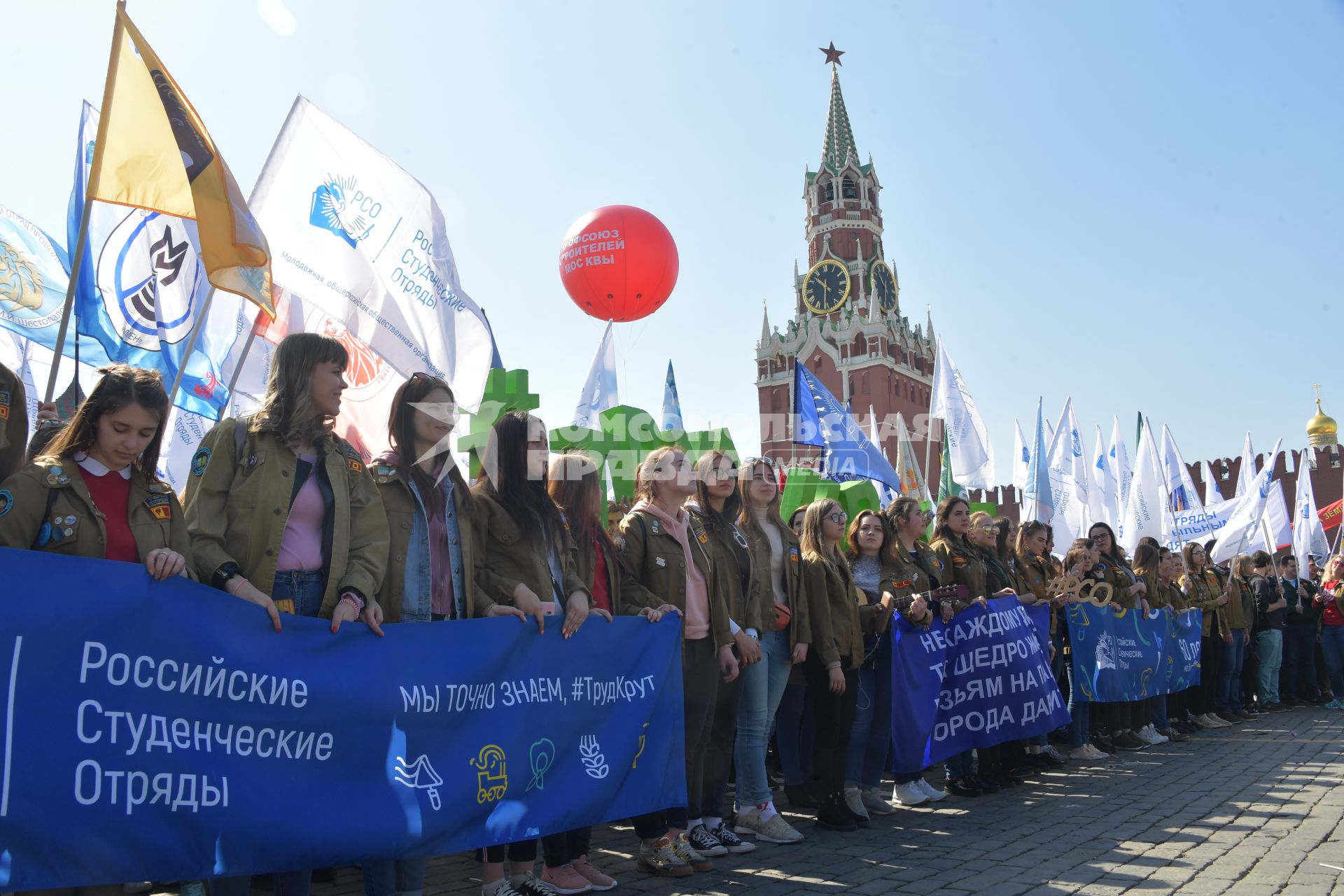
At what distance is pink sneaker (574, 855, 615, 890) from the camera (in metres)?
4.66

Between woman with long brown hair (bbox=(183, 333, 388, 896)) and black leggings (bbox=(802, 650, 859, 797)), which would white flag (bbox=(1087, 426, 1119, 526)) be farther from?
woman with long brown hair (bbox=(183, 333, 388, 896))

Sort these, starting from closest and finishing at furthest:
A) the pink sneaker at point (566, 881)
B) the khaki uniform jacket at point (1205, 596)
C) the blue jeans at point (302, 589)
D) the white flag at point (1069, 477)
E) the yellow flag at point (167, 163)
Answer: the blue jeans at point (302, 589) < the pink sneaker at point (566, 881) < the yellow flag at point (167, 163) < the khaki uniform jacket at point (1205, 596) < the white flag at point (1069, 477)

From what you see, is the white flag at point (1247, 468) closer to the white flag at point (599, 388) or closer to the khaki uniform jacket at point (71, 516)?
the white flag at point (599, 388)

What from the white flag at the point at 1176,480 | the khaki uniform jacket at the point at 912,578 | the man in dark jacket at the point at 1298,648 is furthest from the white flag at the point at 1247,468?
the khaki uniform jacket at the point at 912,578

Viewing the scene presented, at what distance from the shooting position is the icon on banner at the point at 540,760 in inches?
170

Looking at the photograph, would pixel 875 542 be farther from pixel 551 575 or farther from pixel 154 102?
pixel 154 102

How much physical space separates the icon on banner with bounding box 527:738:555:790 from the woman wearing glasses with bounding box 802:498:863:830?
86.4 inches

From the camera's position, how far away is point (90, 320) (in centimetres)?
647

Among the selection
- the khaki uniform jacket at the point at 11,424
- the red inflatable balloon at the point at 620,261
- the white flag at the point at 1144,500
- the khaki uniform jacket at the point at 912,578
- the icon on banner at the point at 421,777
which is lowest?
the icon on banner at the point at 421,777

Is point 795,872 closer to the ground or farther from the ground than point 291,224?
closer to the ground

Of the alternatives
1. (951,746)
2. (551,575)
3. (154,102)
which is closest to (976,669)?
(951,746)

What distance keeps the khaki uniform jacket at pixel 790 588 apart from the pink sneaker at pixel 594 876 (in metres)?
1.69

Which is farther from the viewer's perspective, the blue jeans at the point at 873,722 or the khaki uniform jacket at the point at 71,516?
the blue jeans at the point at 873,722

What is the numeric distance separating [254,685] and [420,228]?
11.4 ft
